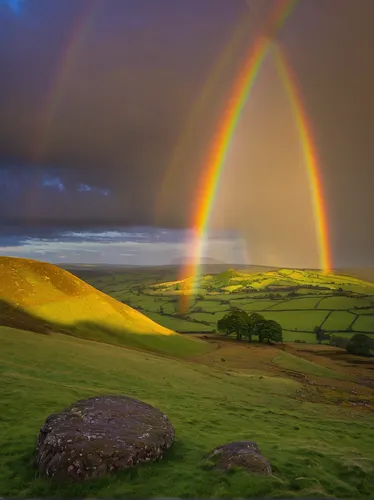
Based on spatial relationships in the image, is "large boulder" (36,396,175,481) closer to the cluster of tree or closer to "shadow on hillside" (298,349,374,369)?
"shadow on hillside" (298,349,374,369)

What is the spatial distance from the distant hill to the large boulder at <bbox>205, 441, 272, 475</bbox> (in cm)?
5376

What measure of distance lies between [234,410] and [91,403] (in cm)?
1622

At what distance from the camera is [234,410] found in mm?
31906

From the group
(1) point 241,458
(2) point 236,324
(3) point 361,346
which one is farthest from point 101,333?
(3) point 361,346

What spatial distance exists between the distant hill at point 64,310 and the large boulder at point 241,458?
53763 mm

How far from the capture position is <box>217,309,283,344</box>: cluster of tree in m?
110

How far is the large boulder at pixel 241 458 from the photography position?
1568 cm

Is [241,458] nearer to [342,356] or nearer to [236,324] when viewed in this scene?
[342,356]

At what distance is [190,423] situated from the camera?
25406 mm

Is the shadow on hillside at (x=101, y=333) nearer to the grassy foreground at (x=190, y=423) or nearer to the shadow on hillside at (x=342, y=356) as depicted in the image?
the grassy foreground at (x=190, y=423)

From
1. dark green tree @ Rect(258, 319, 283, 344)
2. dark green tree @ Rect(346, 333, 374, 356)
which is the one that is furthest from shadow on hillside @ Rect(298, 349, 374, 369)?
dark green tree @ Rect(258, 319, 283, 344)

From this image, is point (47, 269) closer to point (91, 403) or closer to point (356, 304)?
point (91, 403)

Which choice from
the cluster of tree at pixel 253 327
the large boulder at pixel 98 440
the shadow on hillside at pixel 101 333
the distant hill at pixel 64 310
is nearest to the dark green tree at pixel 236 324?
the cluster of tree at pixel 253 327

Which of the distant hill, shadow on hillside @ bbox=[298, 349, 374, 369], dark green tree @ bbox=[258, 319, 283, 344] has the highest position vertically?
the distant hill
